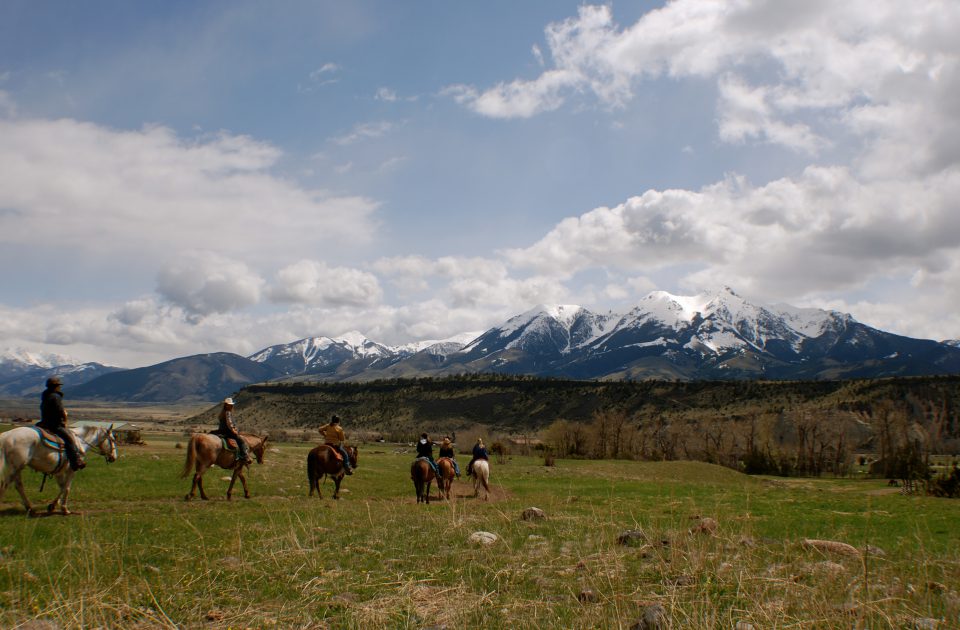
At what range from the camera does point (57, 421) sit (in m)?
15.8

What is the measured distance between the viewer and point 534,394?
139 meters

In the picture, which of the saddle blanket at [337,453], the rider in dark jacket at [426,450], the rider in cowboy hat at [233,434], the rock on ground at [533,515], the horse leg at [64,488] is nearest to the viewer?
the horse leg at [64,488]

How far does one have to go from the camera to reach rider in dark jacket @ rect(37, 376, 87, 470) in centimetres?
1545

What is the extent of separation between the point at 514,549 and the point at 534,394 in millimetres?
129412

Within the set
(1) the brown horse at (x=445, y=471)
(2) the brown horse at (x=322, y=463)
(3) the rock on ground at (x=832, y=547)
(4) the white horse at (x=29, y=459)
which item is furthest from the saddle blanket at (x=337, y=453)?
(3) the rock on ground at (x=832, y=547)

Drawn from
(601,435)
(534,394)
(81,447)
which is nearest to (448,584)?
(81,447)

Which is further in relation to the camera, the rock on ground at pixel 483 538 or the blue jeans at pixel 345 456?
the blue jeans at pixel 345 456

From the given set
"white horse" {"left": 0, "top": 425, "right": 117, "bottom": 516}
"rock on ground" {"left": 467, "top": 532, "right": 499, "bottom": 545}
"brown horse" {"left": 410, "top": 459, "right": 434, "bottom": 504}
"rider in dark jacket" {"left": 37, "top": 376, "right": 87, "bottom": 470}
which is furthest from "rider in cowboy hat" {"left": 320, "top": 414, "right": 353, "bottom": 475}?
"rock on ground" {"left": 467, "top": 532, "right": 499, "bottom": 545}

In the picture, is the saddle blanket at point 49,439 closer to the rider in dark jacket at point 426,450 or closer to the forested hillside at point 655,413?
the rider in dark jacket at point 426,450

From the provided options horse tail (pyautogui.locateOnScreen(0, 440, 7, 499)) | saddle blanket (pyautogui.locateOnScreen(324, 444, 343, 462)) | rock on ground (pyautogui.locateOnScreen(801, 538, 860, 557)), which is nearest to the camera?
rock on ground (pyautogui.locateOnScreen(801, 538, 860, 557))

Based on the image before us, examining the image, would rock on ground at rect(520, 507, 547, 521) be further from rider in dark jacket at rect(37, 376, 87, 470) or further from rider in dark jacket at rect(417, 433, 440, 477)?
rider in dark jacket at rect(37, 376, 87, 470)

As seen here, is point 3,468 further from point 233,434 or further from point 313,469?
point 313,469

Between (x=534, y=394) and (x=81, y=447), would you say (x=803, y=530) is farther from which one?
(x=534, y=394)

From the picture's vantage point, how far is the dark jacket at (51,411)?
1542 centimetres
